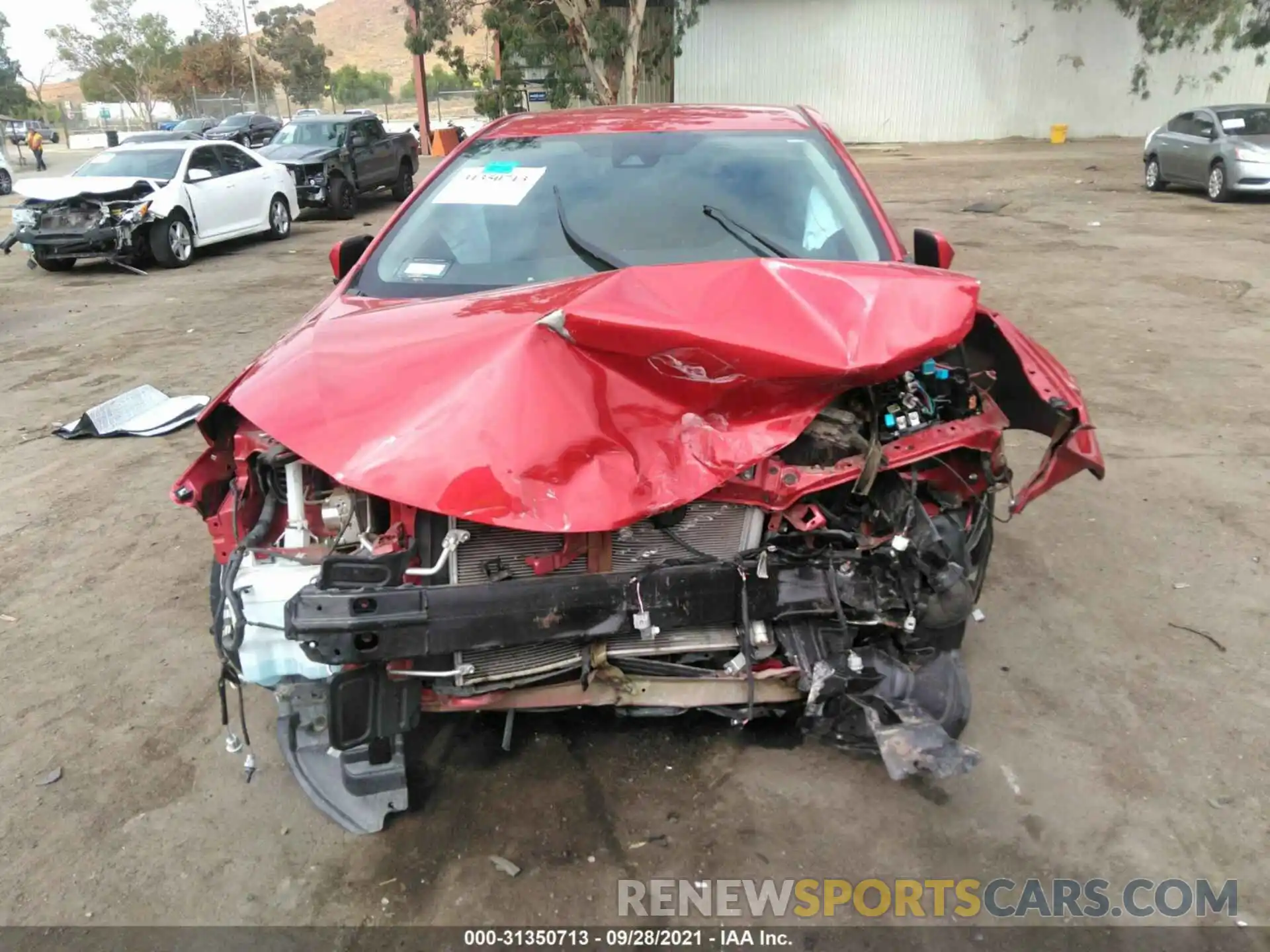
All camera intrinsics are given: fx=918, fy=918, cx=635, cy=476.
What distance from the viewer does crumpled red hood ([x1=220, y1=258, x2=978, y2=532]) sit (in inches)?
88.2

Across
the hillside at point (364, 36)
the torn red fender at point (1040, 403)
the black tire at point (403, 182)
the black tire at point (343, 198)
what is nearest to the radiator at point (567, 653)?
the torn red fender at point (1040, 403)

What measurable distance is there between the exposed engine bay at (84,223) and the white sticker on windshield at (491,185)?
9568mm

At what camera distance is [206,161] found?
12.6 metres

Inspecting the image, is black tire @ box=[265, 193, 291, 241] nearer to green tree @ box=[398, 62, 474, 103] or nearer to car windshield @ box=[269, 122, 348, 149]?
car windshield @ box=[269, 122, 348, 149]

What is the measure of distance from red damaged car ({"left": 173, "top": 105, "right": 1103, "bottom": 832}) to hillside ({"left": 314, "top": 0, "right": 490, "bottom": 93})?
439ft

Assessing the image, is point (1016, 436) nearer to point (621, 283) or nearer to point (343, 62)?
point (621, 283)

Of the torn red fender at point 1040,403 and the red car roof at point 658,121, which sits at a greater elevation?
the red car roof at point 658,121

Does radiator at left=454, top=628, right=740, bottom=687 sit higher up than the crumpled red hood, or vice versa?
the crumpled red hood

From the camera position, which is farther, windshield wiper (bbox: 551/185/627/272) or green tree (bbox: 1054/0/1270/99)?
green tree (bbox: 1054/0/1270/99)

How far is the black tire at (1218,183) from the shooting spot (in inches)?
580

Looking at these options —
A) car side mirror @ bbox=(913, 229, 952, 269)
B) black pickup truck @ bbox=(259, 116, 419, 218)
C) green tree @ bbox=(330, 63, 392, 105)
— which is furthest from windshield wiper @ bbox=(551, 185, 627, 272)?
green tree @ bbox=(330, 63, 392, 105)

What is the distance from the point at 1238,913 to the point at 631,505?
1.89m

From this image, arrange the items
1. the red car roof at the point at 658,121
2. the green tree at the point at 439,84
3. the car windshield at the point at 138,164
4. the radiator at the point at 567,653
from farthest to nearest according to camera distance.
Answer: the green tree at the point at 439,84 < the car windshield at the point at 138,164 < the red car roof at the point at 658,121 < the radiator at the point at 567,653

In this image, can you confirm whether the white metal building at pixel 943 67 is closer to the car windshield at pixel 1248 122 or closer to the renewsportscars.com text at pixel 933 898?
the car windshield at pixel 1248 122
